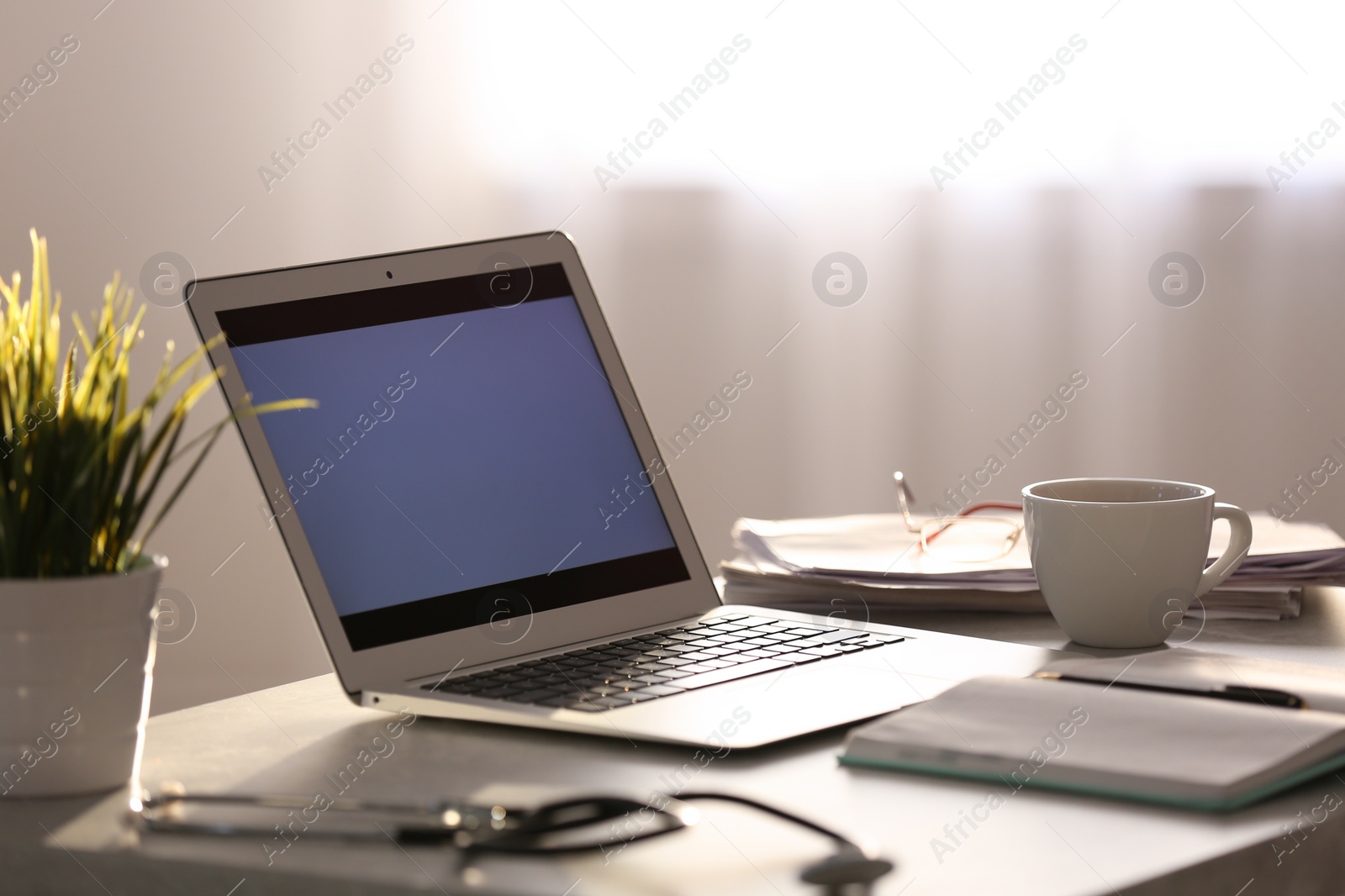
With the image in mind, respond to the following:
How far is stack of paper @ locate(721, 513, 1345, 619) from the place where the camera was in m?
1.00

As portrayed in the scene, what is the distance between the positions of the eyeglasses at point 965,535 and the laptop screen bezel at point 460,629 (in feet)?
0.87

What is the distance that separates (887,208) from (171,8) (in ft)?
3.96

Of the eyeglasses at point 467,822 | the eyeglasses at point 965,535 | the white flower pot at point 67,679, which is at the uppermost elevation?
the white flower pot at point 67,679

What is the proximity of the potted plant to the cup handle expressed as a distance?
638 millimetres

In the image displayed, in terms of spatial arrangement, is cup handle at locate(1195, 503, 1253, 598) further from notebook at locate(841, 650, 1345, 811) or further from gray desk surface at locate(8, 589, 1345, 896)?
gray desk surface at locate(8, 589, 1345, 896)

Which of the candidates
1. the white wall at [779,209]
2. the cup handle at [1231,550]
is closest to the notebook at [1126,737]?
the cup handle at [1231,550]

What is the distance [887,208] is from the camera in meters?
2.21

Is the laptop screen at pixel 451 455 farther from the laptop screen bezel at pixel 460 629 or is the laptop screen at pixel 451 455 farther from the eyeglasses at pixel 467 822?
the eyeglasses at pixel 467 822

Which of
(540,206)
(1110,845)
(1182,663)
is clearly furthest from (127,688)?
(540,206)

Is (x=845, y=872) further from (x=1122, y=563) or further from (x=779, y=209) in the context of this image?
(x=779, y=209)

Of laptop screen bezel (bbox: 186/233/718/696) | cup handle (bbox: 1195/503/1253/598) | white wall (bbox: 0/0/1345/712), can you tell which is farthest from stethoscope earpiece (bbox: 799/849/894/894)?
white wall (bbox: 0/0/1345/712)

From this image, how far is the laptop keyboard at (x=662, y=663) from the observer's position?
734 millimetres

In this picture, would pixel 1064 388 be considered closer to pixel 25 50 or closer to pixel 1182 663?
pixel 1182 663

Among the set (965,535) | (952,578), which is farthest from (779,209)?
(952,578)
